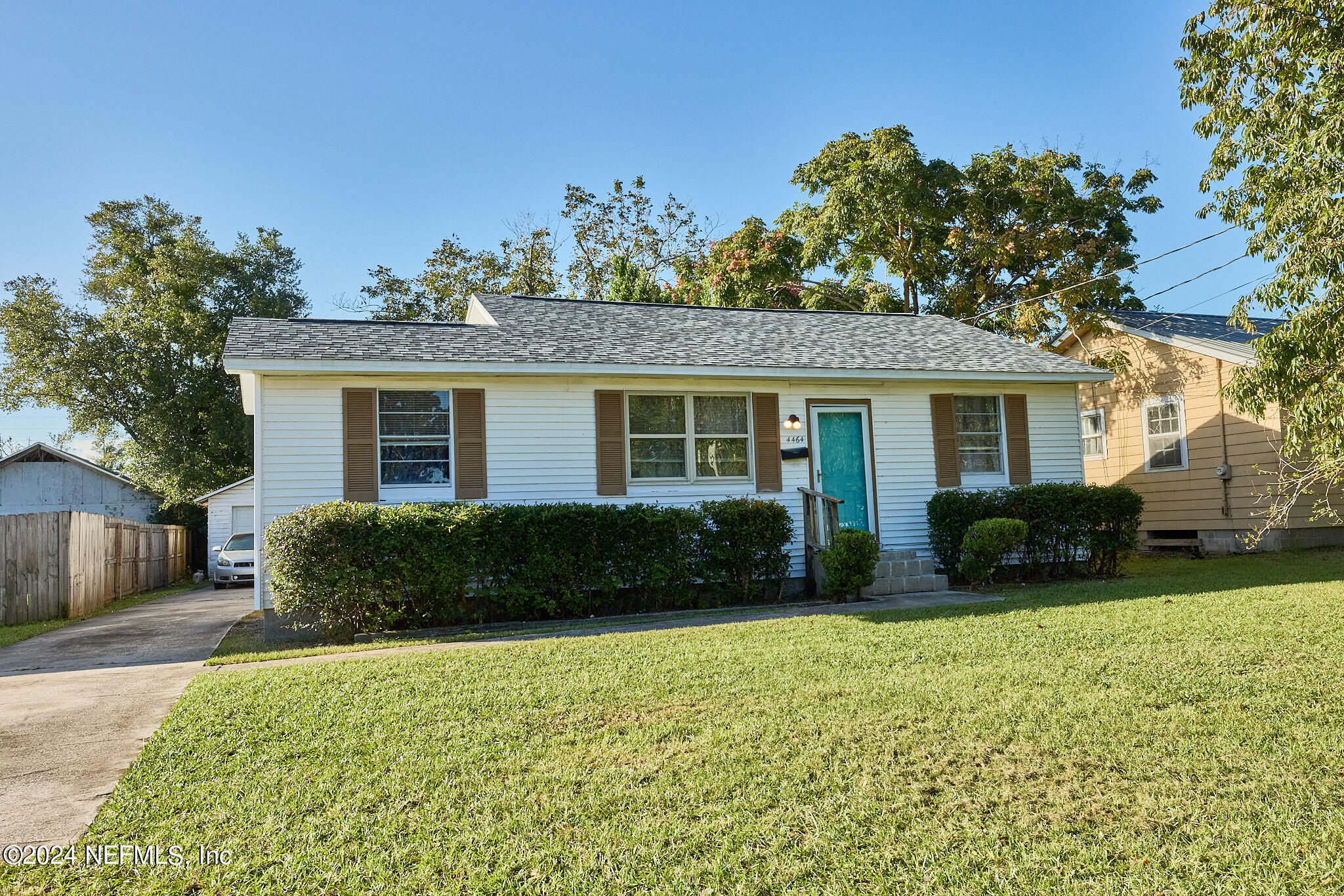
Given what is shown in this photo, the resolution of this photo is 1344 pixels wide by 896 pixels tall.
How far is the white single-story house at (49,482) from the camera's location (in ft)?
82.6

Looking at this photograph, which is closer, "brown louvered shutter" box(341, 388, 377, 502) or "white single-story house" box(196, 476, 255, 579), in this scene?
"brown louvered shutter" box(341, 388, 377, 502)

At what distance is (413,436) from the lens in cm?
1021

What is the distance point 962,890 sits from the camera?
110 inches

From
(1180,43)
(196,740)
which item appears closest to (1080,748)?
(196,740)

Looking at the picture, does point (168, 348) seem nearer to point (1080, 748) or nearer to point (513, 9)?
point (513, 9)

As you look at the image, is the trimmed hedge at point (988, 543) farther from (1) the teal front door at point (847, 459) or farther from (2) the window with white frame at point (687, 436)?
(2) the window with white frame at point (687, 436)

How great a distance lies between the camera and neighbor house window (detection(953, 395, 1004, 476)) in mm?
12562

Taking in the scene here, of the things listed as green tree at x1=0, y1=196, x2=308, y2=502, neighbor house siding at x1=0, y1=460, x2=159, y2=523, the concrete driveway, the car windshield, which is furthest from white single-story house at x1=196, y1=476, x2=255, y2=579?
the concrete driveway

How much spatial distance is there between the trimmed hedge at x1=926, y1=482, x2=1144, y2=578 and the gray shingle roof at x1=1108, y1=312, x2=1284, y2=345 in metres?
5.12

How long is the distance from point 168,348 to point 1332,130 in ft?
106

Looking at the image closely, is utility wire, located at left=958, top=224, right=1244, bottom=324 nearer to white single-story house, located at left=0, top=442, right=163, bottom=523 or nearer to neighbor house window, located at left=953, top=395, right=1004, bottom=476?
neighbor house window, located at left=953, top=395, right=1004, bottom=476

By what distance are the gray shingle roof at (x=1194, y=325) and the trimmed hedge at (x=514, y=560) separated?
988cm

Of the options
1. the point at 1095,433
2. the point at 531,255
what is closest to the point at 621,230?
the point at 531,255
